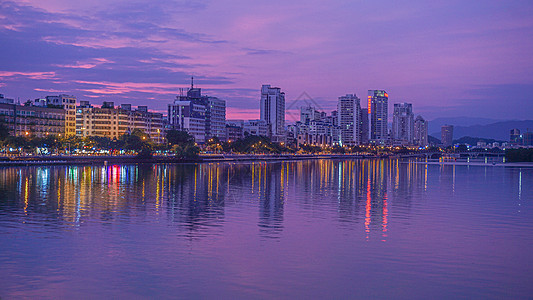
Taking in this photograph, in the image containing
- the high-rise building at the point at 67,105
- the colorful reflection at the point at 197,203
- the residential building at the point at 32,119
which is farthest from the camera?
the high-rise building at the point at 67,105

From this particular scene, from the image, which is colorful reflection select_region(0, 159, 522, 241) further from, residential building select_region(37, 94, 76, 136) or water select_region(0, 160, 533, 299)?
residential building select_region(37, 94, 76, 136)

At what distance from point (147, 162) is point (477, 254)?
117566 millimetres

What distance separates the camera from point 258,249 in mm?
24562

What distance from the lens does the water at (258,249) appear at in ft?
60.4

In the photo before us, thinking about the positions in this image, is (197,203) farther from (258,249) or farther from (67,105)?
(67,105)

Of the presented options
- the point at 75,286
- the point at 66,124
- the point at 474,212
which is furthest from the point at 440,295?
the point at 66,124

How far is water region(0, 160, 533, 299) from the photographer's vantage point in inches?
725

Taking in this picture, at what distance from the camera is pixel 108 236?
26781 millimetres

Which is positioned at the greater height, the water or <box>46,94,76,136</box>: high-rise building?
<box>46,94,76,136</box>: high-rise building

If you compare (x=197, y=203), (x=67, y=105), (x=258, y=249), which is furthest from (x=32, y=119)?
(x=258, y=249)

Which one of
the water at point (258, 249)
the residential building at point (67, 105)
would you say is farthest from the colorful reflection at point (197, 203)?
the residential building at point (67, 105)

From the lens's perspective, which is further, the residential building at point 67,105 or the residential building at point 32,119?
the residential building at point 67,105

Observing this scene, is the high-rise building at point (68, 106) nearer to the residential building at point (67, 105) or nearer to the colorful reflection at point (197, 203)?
the residential building at point (67, 105)

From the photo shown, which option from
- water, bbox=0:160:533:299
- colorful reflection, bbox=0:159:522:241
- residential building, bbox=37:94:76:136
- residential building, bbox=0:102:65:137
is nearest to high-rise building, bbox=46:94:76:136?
residential building, bbox=37:94:76:136
